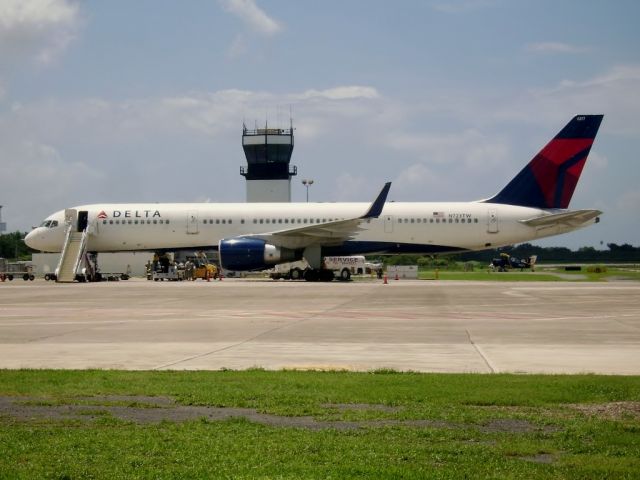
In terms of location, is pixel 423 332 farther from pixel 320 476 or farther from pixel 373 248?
pixel 373 248

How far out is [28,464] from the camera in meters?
5.96

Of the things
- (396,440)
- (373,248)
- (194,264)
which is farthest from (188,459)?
(194,264)

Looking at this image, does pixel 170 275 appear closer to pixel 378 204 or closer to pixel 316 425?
pixel 378 204

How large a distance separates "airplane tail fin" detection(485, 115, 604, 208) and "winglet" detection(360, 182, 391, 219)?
8761mm

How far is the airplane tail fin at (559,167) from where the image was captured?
4338 centimetres

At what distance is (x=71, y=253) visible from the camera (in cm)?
4575

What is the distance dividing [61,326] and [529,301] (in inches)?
556

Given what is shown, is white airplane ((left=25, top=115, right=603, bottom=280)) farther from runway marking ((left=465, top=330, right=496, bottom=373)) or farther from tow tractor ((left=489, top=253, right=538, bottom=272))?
tow tractor ((left=489, top=253, right=538, bottom=272))

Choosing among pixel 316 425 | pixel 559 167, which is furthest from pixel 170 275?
pixel 316 425

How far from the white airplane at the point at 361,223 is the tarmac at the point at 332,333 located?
13887mm

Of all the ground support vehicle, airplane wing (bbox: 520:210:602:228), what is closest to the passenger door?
the ground support vehicle

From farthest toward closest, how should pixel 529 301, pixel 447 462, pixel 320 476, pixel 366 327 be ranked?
pixel 529 301 → pixel 366 327 → pixel 447 462 → pixel 320 476

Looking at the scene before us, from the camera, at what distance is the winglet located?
129ft

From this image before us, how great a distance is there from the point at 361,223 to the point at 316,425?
35428mm
